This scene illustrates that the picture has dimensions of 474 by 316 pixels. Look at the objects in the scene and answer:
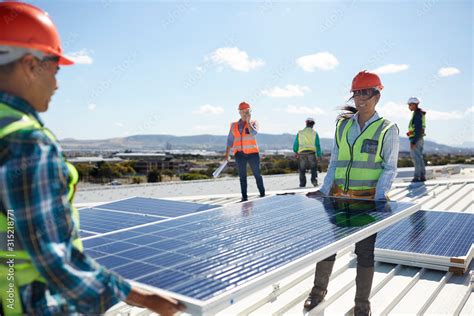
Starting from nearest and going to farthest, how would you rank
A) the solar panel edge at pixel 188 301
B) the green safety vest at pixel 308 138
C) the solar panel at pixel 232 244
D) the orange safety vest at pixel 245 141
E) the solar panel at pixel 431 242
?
the solar panel edge at pixel 188 301 < the solar panel at pixel 232 244 < the solar panel at pixel 431 242 < the orange safety vest at pixel 245 141 < the green safety vest at pixel 308 138

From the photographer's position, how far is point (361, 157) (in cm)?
405

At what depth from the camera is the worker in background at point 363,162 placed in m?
3.67

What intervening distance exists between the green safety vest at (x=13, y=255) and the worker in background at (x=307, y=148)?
10584 mm

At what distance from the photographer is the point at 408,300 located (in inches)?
153

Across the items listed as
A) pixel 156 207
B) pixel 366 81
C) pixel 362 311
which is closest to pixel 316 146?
pixel 156 207

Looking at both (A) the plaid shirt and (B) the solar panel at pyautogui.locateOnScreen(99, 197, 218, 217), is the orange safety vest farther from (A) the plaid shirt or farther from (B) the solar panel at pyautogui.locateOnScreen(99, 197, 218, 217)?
(A) the plaid shirt

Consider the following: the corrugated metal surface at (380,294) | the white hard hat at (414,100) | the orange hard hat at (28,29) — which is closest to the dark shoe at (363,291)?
the corrugated metal surface at (380,294)

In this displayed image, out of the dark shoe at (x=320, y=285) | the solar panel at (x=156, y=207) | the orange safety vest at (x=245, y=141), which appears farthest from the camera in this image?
the orange safety vest at (x=245, y=141)

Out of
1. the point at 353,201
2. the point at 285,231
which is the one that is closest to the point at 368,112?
the point at 353,201

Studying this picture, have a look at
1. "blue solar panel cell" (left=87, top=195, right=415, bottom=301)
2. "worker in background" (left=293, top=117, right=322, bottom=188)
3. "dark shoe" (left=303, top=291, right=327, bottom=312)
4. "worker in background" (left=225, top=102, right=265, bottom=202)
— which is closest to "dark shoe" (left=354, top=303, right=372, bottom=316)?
"dark shoe" (left=303, top=291, right=327, bottom=312)

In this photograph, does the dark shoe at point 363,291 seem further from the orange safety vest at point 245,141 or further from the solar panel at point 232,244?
the orange safety vest at point 245,141

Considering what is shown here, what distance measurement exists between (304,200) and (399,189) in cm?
696

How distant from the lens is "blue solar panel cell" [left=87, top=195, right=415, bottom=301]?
79.4 inches

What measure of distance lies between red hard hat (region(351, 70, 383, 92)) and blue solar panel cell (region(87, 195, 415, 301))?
1.15m
